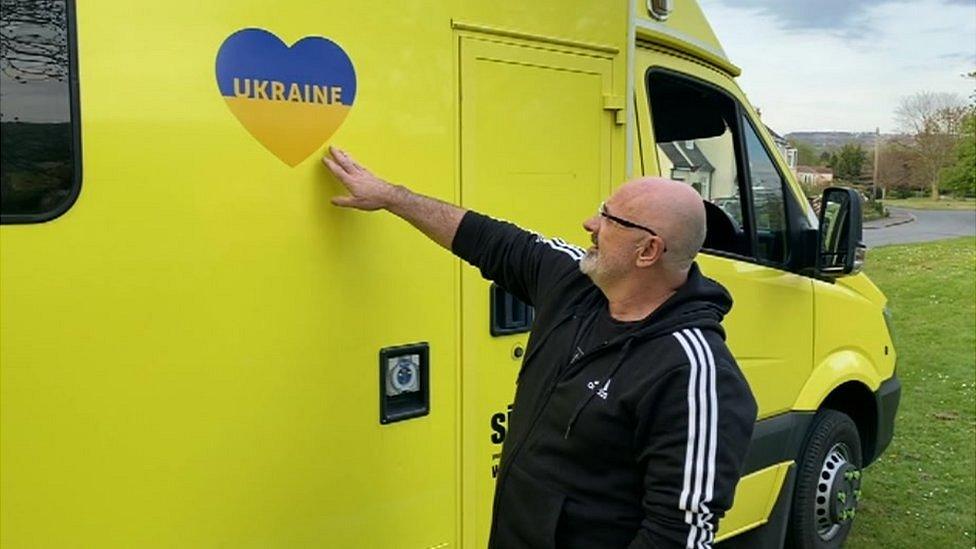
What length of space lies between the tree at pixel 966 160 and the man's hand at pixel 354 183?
32.6 metres

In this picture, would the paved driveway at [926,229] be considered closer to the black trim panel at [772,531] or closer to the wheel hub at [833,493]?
the wheel hub at [833,493]

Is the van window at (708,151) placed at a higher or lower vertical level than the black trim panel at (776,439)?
higher

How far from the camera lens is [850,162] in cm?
4306

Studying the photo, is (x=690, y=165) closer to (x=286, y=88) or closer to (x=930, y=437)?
(x=286, y=88)

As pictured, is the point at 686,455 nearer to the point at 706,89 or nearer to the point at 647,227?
the point at 647,227

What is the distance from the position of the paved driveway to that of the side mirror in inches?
836

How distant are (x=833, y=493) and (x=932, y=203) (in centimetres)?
5083

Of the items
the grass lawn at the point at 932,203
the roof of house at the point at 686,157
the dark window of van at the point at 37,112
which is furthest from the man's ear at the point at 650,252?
the grass lawn at the point at 932,203

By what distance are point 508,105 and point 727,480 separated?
1247mm

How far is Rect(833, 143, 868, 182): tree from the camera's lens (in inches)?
1634

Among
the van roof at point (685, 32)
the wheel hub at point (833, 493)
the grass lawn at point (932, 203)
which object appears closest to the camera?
the van roof at point (685, 32)

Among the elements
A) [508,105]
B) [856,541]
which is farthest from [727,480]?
[856,541]

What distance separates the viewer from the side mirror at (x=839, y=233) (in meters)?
4.14

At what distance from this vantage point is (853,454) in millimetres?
4781
